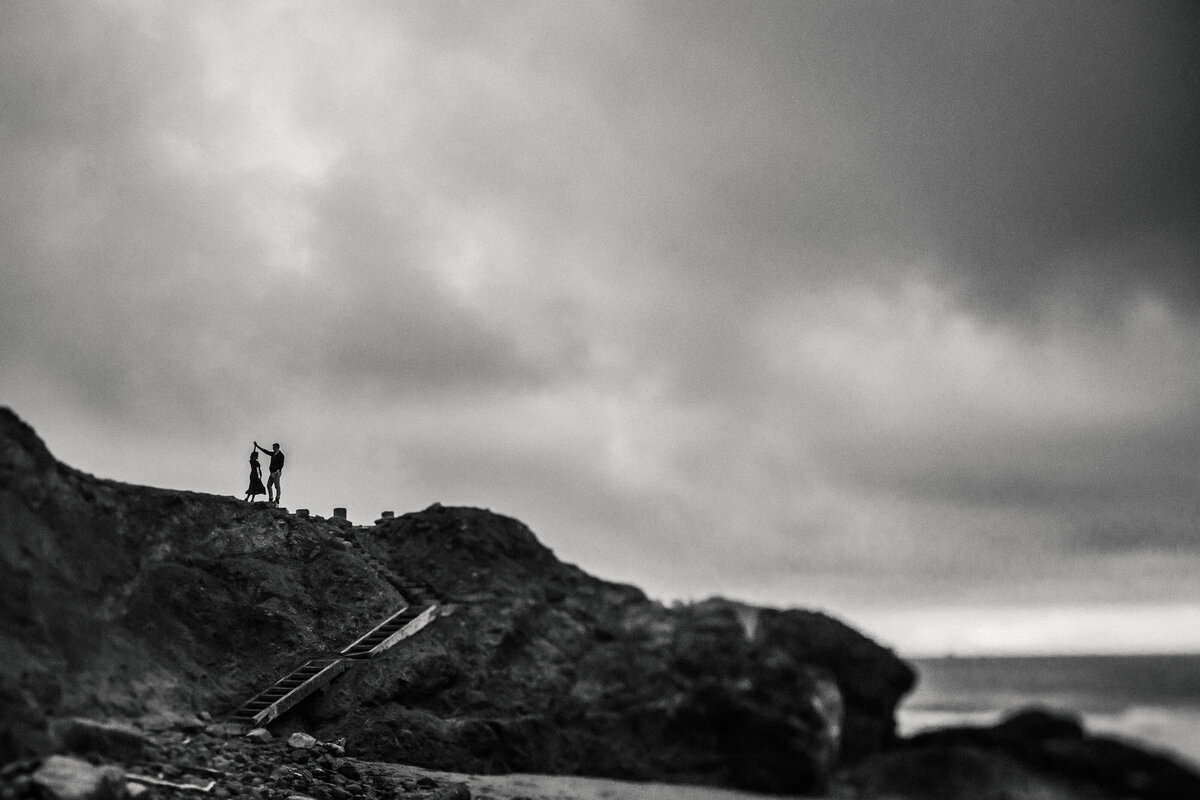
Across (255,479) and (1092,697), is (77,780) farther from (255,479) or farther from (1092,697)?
(1092,697)

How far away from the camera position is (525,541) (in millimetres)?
28938

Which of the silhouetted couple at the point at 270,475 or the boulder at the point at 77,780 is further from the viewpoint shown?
the silhouetted couple at the point at 270,475

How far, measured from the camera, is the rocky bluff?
1855 cm

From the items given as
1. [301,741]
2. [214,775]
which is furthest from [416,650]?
[214,775]

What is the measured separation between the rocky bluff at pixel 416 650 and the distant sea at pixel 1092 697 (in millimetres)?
2073

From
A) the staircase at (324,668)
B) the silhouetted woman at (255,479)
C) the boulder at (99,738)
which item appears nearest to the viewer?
the boulder at (99,738)

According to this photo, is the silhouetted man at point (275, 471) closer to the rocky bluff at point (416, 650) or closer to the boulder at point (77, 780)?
the rocky bluff at point (416, 650)

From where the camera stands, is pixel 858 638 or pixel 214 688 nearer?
pixel 214 688

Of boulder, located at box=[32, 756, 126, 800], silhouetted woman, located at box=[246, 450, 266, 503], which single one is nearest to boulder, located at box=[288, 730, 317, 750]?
boulder, located at box=[32, 756, 126, 800]

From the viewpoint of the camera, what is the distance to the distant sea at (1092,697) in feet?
54.6

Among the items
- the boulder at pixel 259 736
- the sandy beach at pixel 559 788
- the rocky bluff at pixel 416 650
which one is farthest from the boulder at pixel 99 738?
the sandy beach at pixel 559 788

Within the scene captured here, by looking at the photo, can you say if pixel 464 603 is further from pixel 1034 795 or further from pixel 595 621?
pixel 1034 795

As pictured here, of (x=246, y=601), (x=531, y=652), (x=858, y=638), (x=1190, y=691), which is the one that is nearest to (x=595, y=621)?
(x=531, y=652)

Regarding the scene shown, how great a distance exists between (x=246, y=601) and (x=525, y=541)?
853 cm
